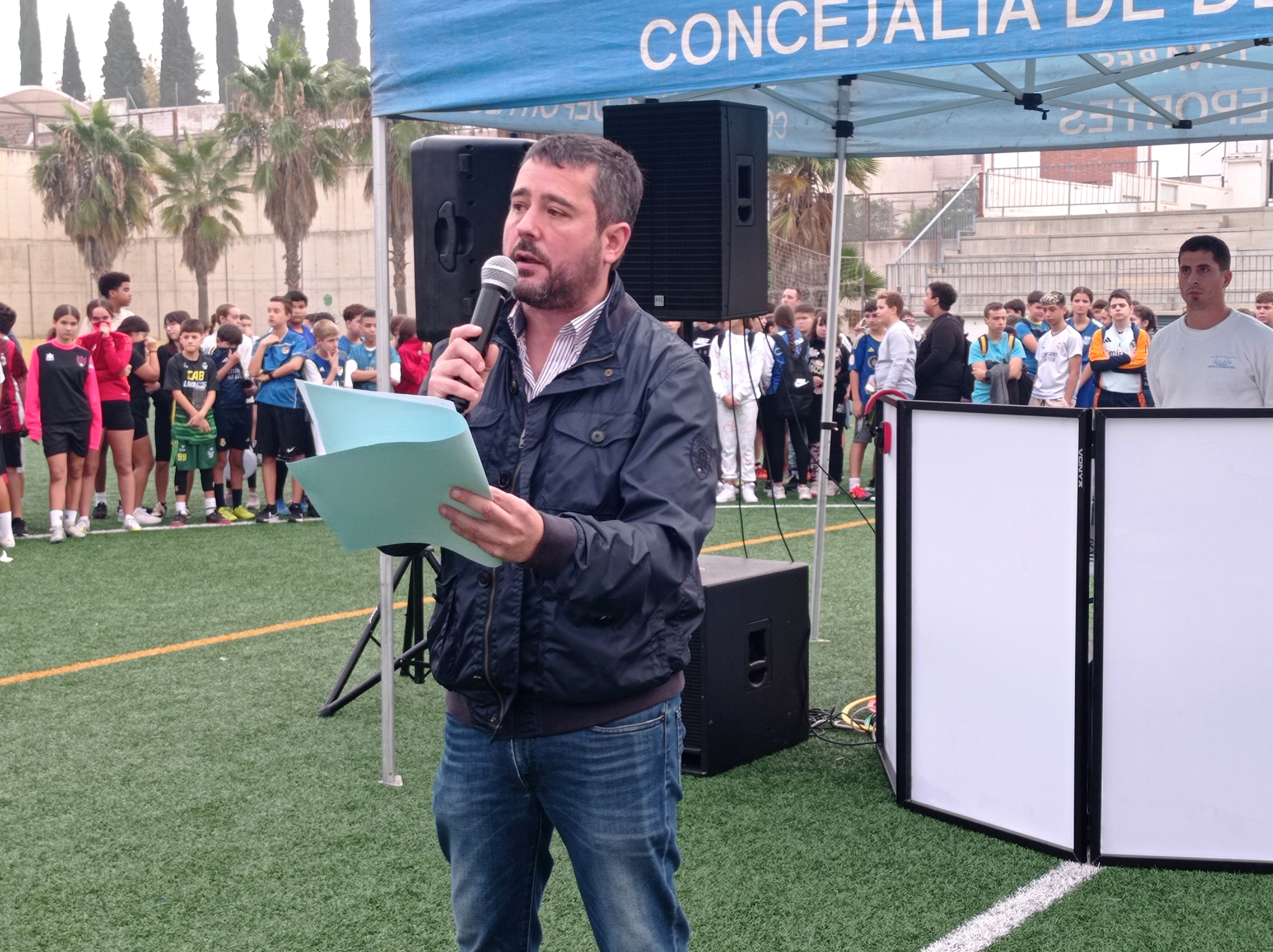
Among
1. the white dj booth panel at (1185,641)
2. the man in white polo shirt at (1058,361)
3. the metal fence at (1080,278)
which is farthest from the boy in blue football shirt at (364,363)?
the metal fence at (1080,278)

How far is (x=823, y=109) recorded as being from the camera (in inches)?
270

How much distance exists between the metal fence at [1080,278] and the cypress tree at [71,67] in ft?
326

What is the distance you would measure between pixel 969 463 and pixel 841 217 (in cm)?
237

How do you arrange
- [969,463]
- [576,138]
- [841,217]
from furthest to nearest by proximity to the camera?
[841,217] < [969,463] < [576,138]

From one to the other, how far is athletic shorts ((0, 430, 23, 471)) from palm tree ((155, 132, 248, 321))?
2776 centimetres

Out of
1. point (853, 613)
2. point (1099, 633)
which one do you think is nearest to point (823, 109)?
point (853, 613)

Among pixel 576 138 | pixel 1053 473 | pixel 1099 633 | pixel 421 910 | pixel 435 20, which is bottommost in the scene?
pixel 421 910

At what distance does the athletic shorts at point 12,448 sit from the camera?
33.5ft

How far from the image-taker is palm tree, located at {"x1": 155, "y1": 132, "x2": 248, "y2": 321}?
37.0m

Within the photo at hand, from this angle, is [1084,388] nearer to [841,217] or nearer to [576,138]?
[841,217]

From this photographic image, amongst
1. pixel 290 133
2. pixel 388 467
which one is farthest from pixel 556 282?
pixel 290 133

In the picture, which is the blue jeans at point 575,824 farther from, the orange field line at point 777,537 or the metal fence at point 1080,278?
the metal fence at point 1080,278

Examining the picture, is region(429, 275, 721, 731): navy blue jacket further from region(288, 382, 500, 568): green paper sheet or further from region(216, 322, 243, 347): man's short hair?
region(216, 322, 243, 347): man's short hair

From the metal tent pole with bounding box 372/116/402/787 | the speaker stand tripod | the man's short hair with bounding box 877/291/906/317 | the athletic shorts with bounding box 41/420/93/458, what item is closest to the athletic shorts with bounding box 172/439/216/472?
the athletic shorts with bounding box 41/420/93/458
